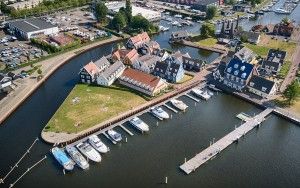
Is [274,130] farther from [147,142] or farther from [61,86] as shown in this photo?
[61,86]

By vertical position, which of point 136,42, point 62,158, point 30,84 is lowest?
point 62,158

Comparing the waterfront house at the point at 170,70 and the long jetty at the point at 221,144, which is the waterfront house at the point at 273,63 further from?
the waterfront house at the point at 170,70

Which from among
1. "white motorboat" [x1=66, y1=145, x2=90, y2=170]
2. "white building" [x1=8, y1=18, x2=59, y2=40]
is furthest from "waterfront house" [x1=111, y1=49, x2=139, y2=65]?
"white motorboat" [x1=66, y1=145, x2=90, y2=170]

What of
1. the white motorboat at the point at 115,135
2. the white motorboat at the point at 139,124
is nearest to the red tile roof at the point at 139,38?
the white motorboat at the point at 139,124

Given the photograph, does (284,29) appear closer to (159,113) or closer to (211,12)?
(211,12)

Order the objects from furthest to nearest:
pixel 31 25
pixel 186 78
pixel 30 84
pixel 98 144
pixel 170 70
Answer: pixel 31 25
pixel 186 78
pixel 170 70
pixel 30 84
pixel 98 144

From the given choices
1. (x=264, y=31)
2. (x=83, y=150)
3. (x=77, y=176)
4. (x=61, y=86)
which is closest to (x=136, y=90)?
(x=61, y=86)

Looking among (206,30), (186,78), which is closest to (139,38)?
(206,30)

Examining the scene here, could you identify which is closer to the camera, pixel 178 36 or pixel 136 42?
pixel 136 42
